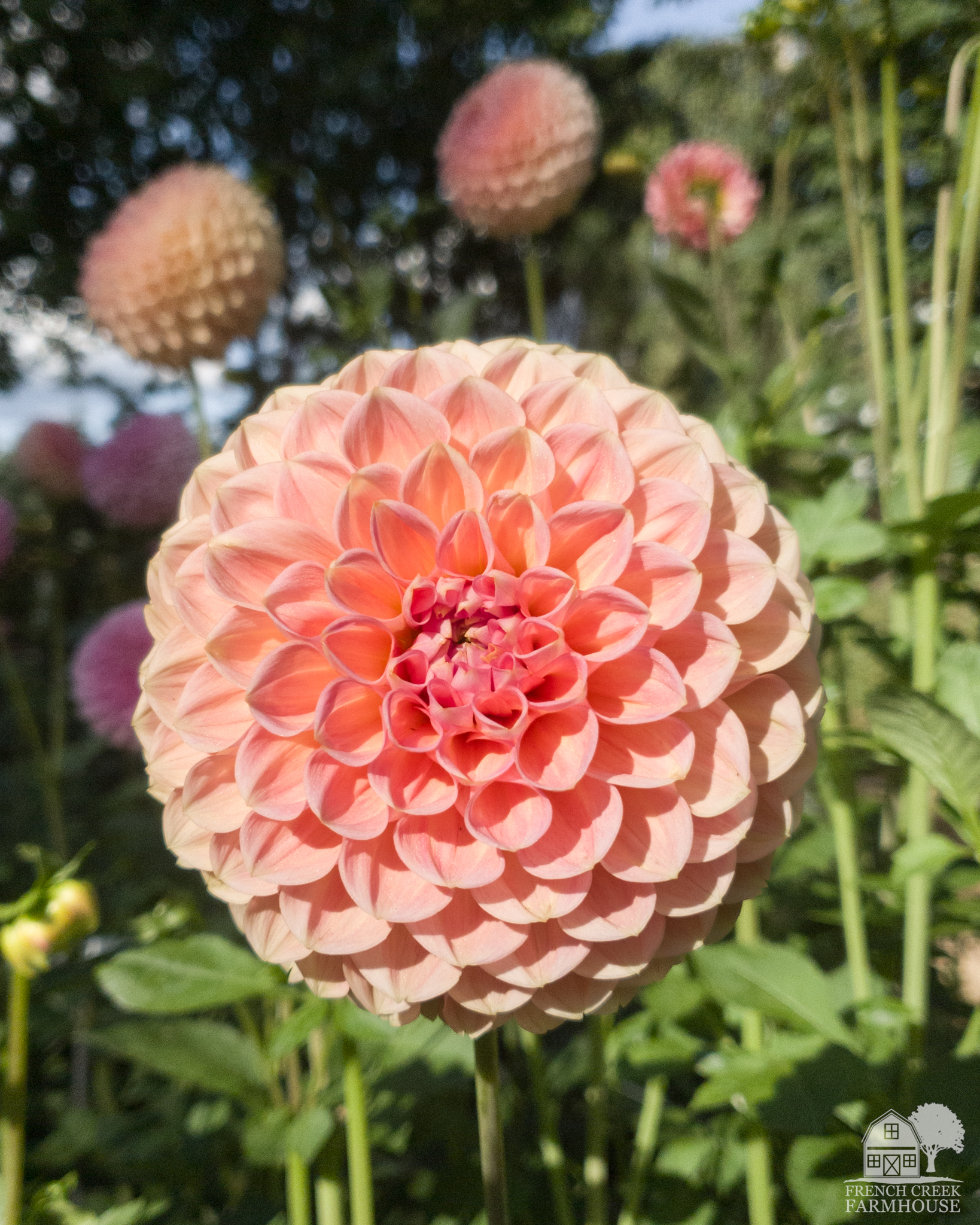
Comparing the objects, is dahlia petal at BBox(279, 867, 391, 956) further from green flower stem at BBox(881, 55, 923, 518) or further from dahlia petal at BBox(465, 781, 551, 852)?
green flower stem at BBox(881, 55, 923, 518)

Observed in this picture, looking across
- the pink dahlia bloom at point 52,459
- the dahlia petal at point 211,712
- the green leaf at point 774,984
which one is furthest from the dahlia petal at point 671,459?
the pink dahlia bloom at point 52,459

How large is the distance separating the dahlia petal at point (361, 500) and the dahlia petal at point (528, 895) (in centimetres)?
24

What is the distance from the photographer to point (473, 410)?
1.69ft

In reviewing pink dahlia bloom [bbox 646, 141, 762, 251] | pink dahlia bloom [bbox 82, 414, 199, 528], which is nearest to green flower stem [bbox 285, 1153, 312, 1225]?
pink dahlia bloom [bbox 82, 414, 199, 528]

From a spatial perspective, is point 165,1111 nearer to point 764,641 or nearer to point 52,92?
point 764,641

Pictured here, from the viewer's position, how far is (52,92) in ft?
11.0

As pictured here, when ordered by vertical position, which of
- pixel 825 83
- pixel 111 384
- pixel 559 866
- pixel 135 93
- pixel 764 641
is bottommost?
pixel 559 866

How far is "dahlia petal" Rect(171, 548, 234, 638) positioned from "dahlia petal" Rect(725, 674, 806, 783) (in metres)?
0.37

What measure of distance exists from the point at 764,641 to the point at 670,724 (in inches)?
3.5

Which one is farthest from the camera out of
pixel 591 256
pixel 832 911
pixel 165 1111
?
pixel 591 256

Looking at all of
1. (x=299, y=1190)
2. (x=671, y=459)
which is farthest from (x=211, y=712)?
(x=299, y=1190)

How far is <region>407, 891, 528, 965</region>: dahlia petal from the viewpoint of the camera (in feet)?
1.51

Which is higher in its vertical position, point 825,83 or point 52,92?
point 52,92

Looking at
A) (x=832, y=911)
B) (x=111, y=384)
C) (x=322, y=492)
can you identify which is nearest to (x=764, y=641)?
(x=322, y=492)
